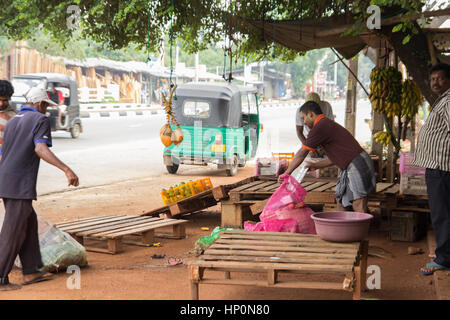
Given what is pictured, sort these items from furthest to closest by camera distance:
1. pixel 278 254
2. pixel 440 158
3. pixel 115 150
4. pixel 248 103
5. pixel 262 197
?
pixel 115 150 → pixel 248 103 → pixel 262 197 → pixel 440 158 → pixel 278 254

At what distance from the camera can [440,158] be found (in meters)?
5.23

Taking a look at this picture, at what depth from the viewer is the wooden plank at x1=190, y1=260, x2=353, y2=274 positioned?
411 cm

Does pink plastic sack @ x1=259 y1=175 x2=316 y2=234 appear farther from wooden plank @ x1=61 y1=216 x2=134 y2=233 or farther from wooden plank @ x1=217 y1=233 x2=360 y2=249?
wooden plank @ x1=61 y1=216 x2=134 y2=233

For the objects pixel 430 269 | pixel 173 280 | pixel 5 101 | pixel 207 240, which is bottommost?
pixel 173 280

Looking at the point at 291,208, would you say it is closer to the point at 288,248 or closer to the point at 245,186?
the point at 288,248

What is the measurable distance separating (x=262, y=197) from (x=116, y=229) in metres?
2.01

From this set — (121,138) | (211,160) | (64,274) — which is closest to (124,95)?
(121,138)

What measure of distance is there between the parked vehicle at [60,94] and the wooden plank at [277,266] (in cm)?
1770

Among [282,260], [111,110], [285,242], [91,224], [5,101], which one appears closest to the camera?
[282,260]

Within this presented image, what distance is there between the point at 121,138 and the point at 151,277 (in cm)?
1716

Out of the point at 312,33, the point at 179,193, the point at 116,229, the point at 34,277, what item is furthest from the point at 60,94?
the point at 34,277

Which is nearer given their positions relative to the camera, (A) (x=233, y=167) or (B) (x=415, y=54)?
(B) (x=415, y=54)

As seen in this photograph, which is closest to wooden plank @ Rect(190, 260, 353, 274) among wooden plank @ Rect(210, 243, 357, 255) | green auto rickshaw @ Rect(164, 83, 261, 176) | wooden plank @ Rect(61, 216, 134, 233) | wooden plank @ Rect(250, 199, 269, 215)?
wooden plank @ Rect(210, 243, 357, 255)

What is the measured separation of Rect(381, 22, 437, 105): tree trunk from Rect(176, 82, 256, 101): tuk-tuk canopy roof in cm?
736
